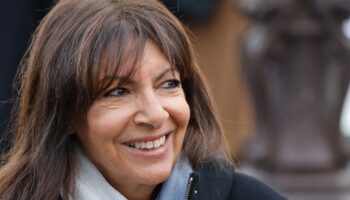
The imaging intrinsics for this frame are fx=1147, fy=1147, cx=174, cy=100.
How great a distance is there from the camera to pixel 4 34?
201 inches

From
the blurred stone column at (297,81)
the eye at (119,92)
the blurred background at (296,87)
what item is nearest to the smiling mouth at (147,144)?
the eye at (119,92)

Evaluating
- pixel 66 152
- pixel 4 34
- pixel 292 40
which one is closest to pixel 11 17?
pixel 4 34

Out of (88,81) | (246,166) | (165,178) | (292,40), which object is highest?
(88,81)

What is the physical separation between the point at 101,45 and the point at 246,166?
8.48 feet

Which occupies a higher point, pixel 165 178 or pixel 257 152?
pixel 165 178

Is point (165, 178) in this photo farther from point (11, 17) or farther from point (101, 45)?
point (11, 17)

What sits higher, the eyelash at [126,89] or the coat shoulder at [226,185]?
the eyelash at [126,89]

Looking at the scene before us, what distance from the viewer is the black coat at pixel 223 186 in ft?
11.2

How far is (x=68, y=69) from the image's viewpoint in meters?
3.24

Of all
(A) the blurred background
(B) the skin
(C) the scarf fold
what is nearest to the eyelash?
(B) the skin

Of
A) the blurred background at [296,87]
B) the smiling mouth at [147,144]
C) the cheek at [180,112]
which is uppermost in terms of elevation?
the cheek at [180,112]

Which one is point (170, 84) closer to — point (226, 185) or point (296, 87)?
point (226, 185)

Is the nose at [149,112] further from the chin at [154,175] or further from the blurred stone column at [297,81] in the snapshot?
the blurred stone column at [297,81]

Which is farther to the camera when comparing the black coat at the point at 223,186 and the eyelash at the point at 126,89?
the black coat at the point at 223,186
